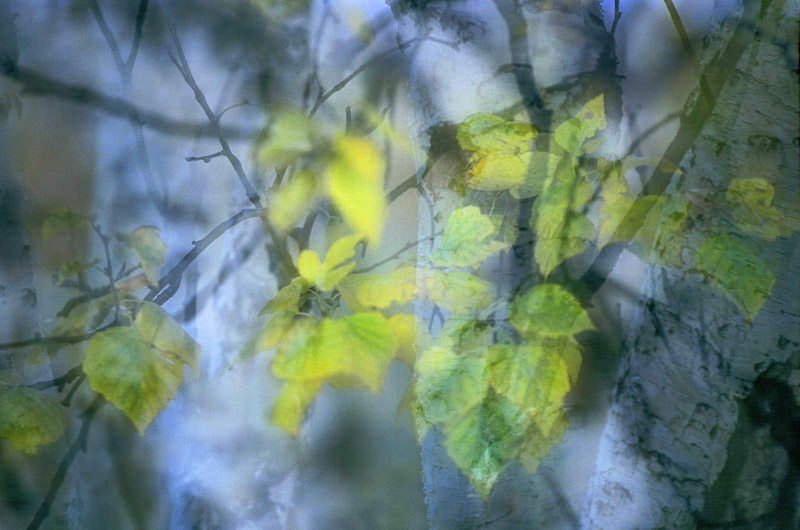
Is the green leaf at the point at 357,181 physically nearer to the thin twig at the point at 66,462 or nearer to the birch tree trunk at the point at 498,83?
the birch tree trunk at the point at 498,83

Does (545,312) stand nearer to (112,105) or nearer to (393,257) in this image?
(393,257)

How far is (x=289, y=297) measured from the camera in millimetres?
Answer: 656

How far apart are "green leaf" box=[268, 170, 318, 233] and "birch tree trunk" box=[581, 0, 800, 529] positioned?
0.42 metres

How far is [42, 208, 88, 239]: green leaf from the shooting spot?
0.65 m

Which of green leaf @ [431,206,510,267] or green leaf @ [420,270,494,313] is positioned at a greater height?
green leaf @ [431,206,510,267]

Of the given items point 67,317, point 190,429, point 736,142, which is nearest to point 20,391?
point 67,317

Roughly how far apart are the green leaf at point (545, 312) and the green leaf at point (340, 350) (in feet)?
0.51

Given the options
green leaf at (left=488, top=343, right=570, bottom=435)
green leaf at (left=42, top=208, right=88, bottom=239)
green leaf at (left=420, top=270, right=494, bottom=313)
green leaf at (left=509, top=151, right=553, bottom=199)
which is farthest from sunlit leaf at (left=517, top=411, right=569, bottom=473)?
green leaf at (left=42, top=208, right=88, bottom=239)

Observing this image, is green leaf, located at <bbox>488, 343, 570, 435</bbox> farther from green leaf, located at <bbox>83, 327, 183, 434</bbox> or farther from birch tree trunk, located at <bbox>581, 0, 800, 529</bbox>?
green leaf, located at <bbox>83, 327, 183, 434</bbox>

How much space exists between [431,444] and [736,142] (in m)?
0.48

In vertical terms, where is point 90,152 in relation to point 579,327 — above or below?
above

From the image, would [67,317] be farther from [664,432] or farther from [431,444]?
[664,432]

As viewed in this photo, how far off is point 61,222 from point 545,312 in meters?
0.59

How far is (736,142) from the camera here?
0.59 metres
